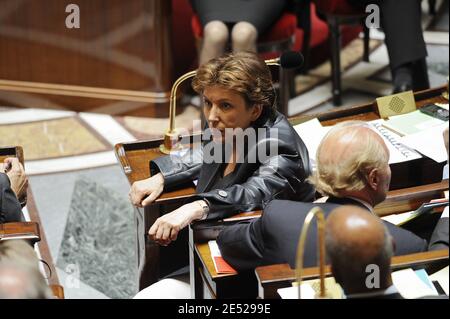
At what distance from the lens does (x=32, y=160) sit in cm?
505

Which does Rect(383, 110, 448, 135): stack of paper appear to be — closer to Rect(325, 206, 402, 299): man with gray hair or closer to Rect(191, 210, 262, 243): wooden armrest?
Rect(191, 210, 262, 243): wooden armrest

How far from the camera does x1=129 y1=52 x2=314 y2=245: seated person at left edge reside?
287cm

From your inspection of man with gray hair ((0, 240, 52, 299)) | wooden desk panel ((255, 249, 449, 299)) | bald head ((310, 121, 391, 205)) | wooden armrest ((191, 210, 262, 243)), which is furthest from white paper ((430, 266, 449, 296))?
man with gray hair ((0, 240, 52, 299))

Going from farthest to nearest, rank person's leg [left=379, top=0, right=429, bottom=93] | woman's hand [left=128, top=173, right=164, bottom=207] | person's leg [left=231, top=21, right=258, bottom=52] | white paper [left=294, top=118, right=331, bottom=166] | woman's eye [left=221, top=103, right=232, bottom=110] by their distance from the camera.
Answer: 1. person's leg [left=379, top=0, right=429, bottom=93]
2. person's leg [left=231, top=21, right=258, bottom=52]
3. white paper [left=294, top=118, right=331, bottom=166]
4. woman's hand [left=128, top=173, right=164, bottom=207]
5. woman's eye [left=221, top=103, right=232, bottom=110]

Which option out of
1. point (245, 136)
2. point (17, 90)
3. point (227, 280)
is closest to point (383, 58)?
point (17, 90)

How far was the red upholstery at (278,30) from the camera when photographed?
507 cm

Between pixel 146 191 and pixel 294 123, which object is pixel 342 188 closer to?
pixel 146 191

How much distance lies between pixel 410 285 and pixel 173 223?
2.68 ft

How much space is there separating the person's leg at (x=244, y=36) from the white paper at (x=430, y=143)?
1.70m

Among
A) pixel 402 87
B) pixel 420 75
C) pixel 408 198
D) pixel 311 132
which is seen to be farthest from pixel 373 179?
pixel 420 75

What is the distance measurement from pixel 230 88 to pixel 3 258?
3.93 ft

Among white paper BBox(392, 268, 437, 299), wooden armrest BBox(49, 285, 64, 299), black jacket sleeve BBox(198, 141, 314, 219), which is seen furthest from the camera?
black jacket sleeve BBox(198, 141, 314, 219)

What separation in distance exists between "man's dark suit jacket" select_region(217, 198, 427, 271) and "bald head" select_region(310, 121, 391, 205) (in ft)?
0.14
